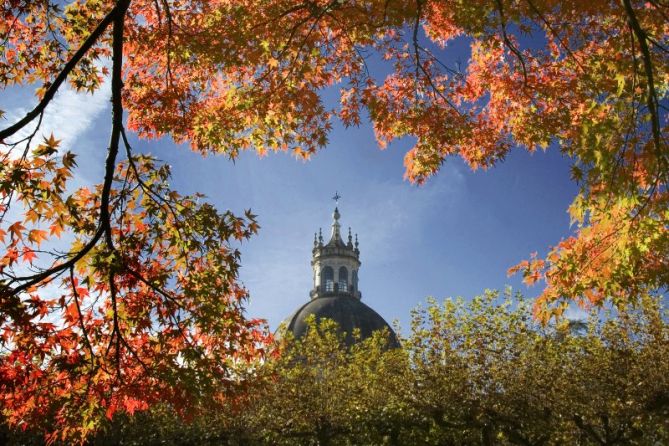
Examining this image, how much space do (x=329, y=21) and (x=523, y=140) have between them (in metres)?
4.29

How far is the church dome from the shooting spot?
180 ft

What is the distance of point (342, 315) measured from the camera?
5472cm

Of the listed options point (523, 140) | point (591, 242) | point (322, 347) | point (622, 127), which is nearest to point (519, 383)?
point (322, 347)

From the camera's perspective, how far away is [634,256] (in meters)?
7.55

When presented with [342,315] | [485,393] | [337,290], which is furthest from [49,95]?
[337,290]

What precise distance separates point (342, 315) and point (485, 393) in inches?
1409

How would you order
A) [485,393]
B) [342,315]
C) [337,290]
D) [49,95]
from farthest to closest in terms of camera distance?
[337,290] → [342,315] → [485,393] → [49,95]

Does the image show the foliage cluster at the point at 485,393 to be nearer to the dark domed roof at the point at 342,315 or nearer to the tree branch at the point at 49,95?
the tree branch at the point at 49,95

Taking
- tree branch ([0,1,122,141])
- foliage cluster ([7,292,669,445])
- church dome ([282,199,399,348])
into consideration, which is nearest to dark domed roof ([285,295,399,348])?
church dome ([282,199,399,348])

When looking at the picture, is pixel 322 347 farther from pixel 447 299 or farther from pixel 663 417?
pixel 663 417

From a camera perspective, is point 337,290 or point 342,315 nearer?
point 342,315

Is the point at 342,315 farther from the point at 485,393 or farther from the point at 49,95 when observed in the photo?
the point at 49,95

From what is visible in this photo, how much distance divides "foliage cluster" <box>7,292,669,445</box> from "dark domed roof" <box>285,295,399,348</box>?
99.5ft

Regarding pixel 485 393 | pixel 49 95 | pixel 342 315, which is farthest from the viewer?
pixel 342 315
